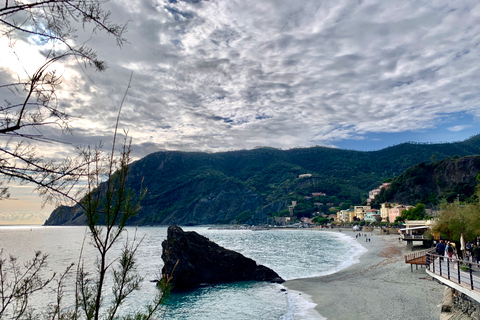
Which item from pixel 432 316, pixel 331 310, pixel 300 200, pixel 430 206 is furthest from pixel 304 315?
pixel 300 200

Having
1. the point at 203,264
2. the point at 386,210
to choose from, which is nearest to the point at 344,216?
the point at 386,210

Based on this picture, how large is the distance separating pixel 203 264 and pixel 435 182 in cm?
10529

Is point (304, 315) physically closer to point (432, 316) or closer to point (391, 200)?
point (432, 316)

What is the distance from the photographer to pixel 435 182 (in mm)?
103500

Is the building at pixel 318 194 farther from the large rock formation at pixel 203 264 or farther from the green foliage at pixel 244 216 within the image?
the large rock formation at pixel 203 264

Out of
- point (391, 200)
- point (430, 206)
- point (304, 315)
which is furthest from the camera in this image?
point (391, 200)

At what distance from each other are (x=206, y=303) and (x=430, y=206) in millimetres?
98170

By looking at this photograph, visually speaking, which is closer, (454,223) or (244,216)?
(454,223)

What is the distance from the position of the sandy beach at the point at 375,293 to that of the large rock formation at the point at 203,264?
3.89 metres

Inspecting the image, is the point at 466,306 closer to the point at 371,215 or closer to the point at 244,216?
the point at 371,215

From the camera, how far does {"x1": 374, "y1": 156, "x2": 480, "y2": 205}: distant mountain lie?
308 ft

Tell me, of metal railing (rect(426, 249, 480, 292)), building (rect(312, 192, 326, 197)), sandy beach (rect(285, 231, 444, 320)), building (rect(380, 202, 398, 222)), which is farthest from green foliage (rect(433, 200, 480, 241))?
building (rect(312, 192, 326, 197))

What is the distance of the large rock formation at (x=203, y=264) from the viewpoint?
1017 inches

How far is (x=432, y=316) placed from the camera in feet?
47.7
